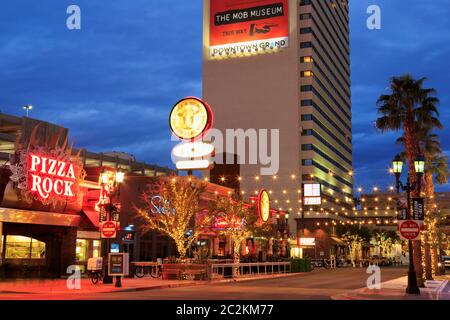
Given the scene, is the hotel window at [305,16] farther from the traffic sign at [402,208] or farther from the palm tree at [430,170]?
the traffic sign at [402,208]

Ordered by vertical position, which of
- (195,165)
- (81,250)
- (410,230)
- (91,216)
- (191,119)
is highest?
(191,119)

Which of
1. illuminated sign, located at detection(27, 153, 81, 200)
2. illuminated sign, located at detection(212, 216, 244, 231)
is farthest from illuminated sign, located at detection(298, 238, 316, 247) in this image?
illuminated sign, located at detection(27, 153, 81, 200)

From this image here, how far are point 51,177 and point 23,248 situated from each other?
17.4 feet

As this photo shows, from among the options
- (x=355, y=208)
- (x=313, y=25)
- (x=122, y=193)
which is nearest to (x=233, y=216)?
(x=122, y=193)

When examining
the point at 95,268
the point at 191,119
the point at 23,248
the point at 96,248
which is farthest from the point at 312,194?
the point at 95,268

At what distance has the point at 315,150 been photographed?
122m

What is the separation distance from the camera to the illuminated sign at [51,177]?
32156 mm

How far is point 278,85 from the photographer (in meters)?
122

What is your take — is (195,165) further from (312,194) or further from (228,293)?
(312,194)

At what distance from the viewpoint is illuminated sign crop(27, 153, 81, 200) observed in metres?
32.2

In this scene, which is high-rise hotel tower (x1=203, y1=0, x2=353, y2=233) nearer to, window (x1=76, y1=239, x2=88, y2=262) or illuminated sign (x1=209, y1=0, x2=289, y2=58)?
illuminated sign (x1=209, y1=0, x2=289, y2=58)
